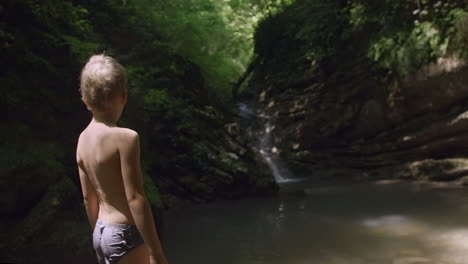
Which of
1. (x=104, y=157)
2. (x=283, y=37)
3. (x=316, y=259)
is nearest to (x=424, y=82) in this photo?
→ (x=316, y=259)

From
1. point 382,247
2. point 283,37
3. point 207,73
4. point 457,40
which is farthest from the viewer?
point 283,37

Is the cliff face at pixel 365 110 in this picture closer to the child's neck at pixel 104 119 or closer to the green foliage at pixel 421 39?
the green foliage at pixel 421 39

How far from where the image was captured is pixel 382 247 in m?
6.05

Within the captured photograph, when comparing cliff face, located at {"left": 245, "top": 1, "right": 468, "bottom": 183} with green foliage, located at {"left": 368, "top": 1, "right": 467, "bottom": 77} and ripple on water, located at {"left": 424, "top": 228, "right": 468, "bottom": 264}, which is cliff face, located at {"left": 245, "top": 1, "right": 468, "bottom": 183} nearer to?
green foliage, located at {"left": 368, "top": 1, "right": 467, "bottom": 77}

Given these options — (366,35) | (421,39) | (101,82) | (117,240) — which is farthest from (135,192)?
(366,35)

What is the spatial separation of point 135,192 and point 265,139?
13660 millimetres

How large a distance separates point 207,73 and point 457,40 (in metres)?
7.33

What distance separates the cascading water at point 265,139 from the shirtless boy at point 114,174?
11390mm

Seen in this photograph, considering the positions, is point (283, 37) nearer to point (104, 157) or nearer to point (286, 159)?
→ point (286, 159)

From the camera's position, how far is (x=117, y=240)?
Result: 2006 mm

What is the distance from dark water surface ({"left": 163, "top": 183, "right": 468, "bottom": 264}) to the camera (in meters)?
5.84

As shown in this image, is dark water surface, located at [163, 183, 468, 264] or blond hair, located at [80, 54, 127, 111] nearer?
blond hair, located at [80, 54, 127, 111]

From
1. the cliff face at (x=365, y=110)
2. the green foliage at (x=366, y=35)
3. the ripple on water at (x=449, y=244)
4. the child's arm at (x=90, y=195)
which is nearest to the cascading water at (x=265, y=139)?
the cliff face at (x=365, y=110)

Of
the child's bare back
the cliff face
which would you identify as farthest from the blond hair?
the cliff face
